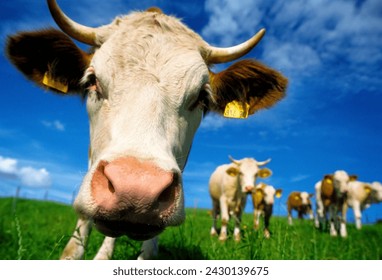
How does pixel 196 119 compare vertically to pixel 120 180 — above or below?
above

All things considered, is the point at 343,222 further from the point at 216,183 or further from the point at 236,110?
the point at 236,110

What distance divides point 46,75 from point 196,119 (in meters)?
1.79

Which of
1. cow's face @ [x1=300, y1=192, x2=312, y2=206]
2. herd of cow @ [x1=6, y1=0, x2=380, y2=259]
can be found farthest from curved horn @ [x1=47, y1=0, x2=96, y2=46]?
cow's face @ [x1=300, y1=192, x2=312, y2=206]

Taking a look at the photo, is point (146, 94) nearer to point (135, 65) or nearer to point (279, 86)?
point (135, 65)

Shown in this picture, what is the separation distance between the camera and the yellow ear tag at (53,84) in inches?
145

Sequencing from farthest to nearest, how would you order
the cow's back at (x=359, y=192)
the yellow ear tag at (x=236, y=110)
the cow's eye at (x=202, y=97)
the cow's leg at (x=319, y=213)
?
the cow's leg at (x=319, y=213), the cow's back at (x=359, y=192), the yellow ear tag at (x=236, y=110), the cow's eye at (x=202, y=97)

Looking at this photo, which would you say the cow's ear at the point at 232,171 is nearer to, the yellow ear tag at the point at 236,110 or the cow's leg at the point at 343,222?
the cow's leg at the point at 343,222

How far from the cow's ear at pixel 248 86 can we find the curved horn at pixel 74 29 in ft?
4.30

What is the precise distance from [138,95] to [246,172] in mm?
8043

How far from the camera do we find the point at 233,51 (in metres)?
3.76

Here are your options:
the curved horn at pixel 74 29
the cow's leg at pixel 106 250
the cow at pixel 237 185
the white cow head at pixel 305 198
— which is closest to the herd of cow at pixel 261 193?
the cow at pixel 237 185

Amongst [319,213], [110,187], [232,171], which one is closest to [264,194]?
[232,171]

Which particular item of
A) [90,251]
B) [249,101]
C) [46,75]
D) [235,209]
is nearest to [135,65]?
[46,75]

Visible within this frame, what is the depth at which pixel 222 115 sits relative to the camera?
161 inches
